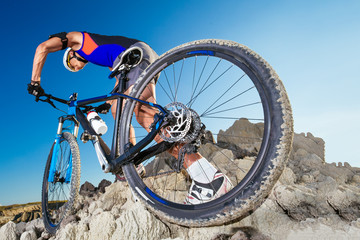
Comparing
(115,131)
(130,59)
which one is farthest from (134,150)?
(130,59)

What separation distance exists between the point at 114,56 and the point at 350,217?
2.75 m

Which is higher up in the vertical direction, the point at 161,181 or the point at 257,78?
the point at 257,78

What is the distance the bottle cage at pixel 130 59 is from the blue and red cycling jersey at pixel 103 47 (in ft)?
0.78

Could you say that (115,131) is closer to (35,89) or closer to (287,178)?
(35,89)

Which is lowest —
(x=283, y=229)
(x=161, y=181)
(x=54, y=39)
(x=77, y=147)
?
(x=283, y=229)

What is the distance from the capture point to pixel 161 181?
3.09 meters

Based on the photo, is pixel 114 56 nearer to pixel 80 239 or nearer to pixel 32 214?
pixel 80 239

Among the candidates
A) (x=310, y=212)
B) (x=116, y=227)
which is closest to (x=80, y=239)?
(x=116, y=227)

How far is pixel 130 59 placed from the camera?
243 cm

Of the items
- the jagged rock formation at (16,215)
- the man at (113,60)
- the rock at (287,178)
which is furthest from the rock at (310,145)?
the jagged rock formation at (16,215)

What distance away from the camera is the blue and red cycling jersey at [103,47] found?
8.55ft

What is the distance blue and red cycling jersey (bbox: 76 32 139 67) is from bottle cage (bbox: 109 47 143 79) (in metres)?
0.24

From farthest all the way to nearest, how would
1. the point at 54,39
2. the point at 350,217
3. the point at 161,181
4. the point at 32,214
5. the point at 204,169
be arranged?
the point at 32,214, the point at 161,181, the point at 54,39, the point at 204,169, the point at 350,217

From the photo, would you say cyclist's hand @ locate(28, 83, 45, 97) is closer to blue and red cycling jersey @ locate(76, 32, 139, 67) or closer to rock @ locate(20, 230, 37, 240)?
blue and red cycling jersey @ locate(76, 32, 139, 67)
